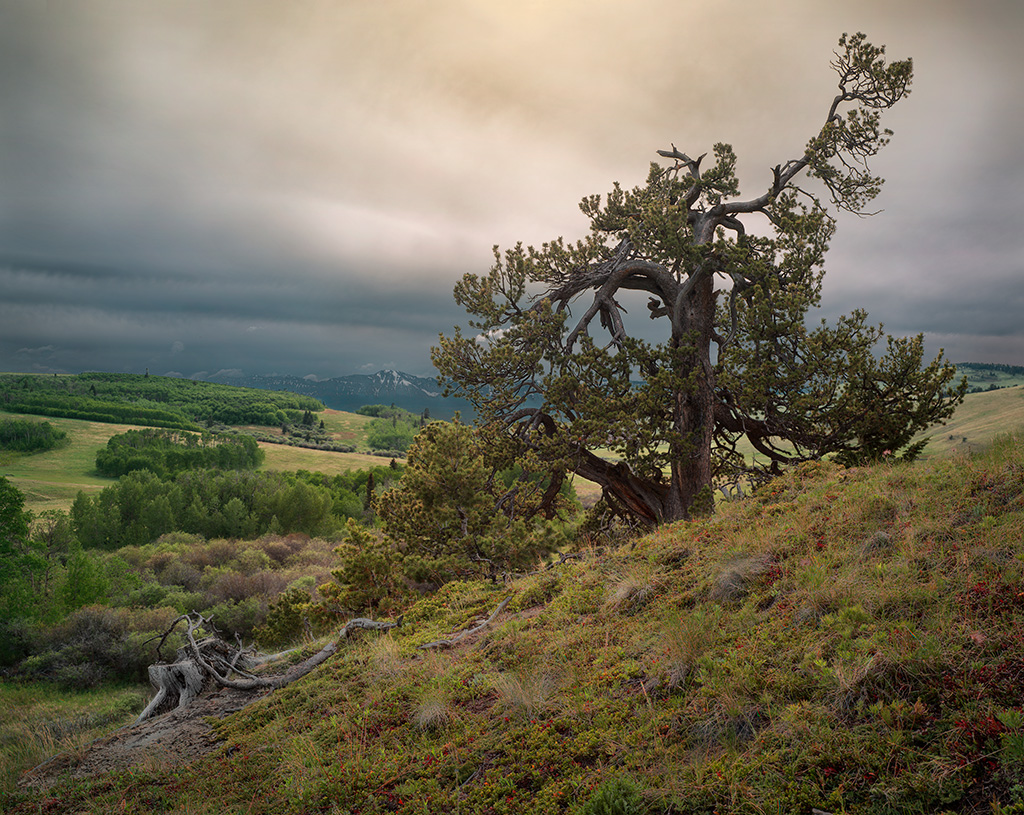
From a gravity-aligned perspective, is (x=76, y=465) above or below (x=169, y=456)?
below

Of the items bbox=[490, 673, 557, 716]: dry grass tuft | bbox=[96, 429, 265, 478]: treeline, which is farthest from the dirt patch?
bbox=[96, 429, 265, 478]: treeline

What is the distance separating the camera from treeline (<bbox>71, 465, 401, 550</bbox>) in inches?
2965

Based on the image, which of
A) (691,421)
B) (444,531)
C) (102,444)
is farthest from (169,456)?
(691,421)

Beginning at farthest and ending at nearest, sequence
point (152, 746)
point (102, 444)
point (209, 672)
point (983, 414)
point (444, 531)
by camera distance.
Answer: point (102, 444) → point (983, 414) → point (444, 531) → point (209, 672) → point (152, 746)

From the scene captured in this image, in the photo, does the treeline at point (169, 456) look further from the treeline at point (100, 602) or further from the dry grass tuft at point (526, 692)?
the dry grass tuft at point (526, 692)

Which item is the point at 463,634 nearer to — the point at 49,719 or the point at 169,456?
the point at 49,719

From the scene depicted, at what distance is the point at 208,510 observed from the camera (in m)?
85.2

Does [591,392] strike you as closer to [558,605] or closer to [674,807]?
[558,605]

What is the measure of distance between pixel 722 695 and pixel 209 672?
923cm

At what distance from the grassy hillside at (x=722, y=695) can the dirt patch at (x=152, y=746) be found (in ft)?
1.14

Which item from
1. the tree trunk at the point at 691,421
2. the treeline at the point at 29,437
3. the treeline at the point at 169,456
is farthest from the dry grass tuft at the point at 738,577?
the treeline at the point at 29,437

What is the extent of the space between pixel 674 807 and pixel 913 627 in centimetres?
239

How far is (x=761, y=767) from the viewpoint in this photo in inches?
146

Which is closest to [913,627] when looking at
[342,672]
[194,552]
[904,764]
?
[904,764]
